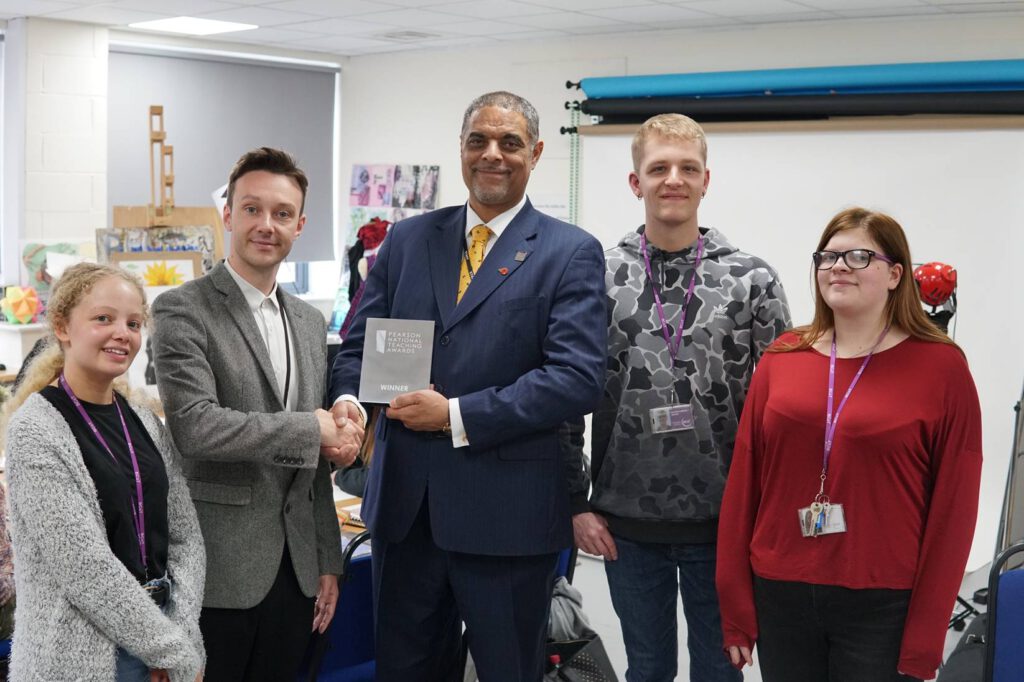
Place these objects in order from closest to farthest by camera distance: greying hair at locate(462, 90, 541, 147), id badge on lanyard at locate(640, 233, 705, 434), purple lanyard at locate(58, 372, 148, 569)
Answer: purple lanyard at locate(58, 372, 148, 569)
greying hair at locate(462, 90, 541, 147)
id badge on lanyard at locate(640, 233, 705, 434)

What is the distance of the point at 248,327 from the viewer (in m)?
2.24

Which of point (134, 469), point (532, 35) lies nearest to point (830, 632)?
point (134, 469)

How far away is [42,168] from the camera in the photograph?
6.60 meters

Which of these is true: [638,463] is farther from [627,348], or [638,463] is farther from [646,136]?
[646,136]

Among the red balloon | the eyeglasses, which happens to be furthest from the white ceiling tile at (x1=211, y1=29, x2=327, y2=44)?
the eyeglasses

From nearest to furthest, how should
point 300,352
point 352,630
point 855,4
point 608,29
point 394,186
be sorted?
point 300,352
point 352,630
point 855,4
point 608,29
point 394,186

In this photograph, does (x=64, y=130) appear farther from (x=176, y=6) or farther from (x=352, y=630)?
(x=352, y=630)

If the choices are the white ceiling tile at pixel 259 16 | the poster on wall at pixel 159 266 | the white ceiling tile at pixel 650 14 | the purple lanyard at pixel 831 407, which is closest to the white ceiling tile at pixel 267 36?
the white ceiling tile at pixel 259 16

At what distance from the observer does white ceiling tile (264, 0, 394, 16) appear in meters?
A: 5.83

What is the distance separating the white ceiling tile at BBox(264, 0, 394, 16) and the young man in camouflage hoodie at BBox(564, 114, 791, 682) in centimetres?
371

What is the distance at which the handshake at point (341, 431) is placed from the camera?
220cm

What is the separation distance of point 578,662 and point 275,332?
48.6 inches

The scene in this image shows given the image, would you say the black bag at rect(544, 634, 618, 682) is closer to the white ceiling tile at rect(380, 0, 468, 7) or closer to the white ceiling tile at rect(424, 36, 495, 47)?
the white ceiling tile at rect(380, 0, 468, 7)

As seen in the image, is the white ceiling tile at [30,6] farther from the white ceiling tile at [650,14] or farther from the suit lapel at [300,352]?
the suit lapel at [300,352]
